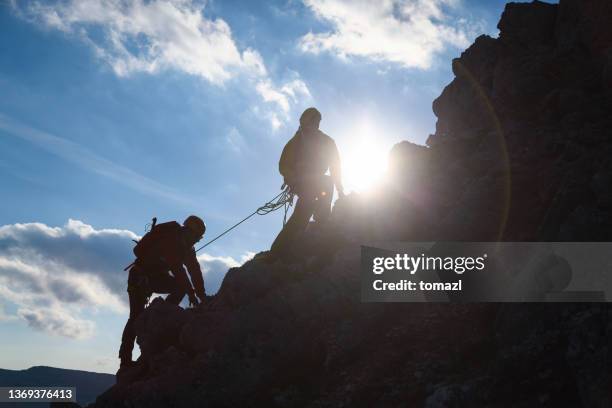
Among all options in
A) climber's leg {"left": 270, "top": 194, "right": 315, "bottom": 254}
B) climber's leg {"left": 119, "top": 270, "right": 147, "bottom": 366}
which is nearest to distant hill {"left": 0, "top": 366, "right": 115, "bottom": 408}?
climber's leg {"left": 119, "top": 270, "right": 147, "bottom": 366}

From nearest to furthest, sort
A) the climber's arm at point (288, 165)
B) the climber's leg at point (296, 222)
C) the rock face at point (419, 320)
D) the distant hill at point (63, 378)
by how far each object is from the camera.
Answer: the rock face at point (419, 320)
the climber's leg at point (296, 222)
the climber's arm at point (288, 165)
the distant hill at point (63, 378)

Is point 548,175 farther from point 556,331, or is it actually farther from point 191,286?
point 191,286

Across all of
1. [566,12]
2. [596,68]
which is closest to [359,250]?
[596,68]

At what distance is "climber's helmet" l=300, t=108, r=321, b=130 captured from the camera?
14719mm

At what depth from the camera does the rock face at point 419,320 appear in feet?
26.4

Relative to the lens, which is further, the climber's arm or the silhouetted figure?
the climber's arm

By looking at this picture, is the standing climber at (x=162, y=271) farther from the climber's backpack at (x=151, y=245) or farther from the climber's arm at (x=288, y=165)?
the climber's arm at (x=288, y=165)

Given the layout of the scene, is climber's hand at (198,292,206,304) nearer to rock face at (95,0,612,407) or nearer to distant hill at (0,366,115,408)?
rock face at (95,0,612,407)

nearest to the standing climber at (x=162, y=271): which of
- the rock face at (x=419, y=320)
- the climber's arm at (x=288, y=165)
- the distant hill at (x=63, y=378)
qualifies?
the rock face at (x=419, y=320)

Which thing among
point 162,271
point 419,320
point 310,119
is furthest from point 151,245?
point 419,320

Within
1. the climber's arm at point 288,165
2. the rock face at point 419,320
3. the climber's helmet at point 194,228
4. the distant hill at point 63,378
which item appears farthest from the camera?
the distant hill at point 63,378

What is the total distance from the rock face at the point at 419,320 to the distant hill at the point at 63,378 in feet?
480

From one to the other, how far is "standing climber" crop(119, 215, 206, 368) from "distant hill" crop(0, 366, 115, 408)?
143 meters

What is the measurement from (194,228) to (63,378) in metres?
163
